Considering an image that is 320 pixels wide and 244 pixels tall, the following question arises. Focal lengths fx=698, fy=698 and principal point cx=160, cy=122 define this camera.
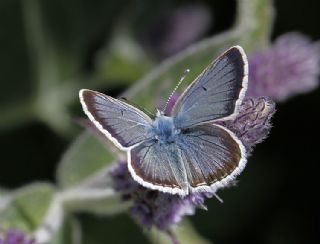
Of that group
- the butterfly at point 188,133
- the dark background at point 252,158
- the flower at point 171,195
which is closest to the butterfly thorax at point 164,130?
the butterfly at point 188,133

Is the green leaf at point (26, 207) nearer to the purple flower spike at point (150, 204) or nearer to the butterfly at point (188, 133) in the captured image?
the purple flower spike at point (150, 204)

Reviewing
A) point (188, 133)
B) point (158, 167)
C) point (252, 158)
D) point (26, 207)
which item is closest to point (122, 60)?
point (252, 158)

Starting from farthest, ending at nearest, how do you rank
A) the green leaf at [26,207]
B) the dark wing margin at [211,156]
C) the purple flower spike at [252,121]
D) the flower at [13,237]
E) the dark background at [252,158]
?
the dark background at [252,158] < the green leaf at [26,207] < the flower at [13,237] < the purple flower spike at [252,121] < the dark wing margin at [211,156]

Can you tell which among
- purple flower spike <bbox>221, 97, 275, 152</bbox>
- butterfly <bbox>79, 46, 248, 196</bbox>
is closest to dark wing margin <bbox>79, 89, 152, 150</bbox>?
butterfly <bbox>79, 46, 248, 196</bbox>

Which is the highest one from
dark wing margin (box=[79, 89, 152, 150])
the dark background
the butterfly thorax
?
dark wing margin (box=[79, 89, 152, 150])

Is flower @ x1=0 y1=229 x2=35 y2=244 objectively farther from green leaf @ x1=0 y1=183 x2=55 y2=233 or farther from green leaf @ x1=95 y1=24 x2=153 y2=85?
green leaf @ x1=95 y1=24 x2=153 y2=85
